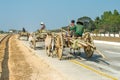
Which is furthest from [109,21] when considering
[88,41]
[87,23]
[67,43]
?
[88,41]

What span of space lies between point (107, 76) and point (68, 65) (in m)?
4.02

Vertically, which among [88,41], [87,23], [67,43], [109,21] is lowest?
[67,43]

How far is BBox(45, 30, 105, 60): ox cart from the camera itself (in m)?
18.7

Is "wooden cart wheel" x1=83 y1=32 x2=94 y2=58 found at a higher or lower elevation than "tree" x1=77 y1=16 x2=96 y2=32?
lower

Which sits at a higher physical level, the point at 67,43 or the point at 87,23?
the point at 87,23

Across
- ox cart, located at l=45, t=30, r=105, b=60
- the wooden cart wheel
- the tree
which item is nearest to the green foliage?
the tree

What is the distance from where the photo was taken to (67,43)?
20047 mm

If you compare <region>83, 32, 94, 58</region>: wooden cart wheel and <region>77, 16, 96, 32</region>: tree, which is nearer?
<region>83, 32, 94, 58</region>: wooden cart wheel

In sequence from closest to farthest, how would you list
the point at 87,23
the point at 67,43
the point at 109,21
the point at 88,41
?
the point at 88,41 → the point at 67,43 → the point at 87,23 → the point at 109,21

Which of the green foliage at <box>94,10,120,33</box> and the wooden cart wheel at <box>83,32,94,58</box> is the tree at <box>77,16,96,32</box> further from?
the wooden cart wheel at <box>83,32,94,58</box>

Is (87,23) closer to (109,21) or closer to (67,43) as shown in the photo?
(67,43)

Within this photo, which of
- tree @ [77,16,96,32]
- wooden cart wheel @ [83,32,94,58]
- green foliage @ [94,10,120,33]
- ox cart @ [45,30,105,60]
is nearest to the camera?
ox cart @ [45,30,105,60]

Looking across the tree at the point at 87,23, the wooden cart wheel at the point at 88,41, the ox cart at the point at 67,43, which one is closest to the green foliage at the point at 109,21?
the tree at the point at 87,23

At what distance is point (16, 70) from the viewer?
1619 centimetres
